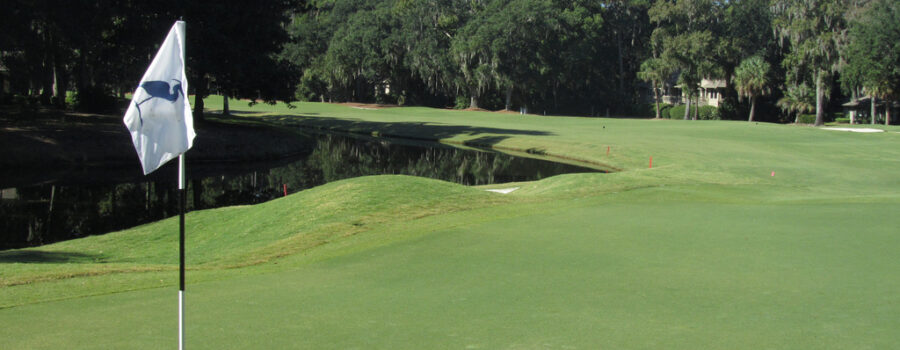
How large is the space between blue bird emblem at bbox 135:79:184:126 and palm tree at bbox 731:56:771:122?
75976mm

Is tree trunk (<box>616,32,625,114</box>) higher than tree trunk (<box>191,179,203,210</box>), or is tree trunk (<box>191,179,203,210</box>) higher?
tree trunk (<box>616,32,625,114</box>)

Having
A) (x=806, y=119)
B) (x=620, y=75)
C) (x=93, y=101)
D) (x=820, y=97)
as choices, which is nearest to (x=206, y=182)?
(x=93, y=101)

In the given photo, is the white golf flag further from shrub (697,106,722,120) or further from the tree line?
shrub (697,106,722,120)

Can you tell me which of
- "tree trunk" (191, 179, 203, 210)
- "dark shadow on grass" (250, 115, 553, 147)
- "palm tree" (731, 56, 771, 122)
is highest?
"palm tree" (731, 56, 771, 122)

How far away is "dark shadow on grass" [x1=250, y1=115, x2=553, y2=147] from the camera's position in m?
55.2

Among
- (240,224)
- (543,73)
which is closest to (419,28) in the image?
(543,73)

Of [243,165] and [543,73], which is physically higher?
[543,73]

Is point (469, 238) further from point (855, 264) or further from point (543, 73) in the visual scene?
point (543, 73)

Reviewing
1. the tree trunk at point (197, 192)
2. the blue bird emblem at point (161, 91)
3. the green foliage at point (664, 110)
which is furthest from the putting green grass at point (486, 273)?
the green foliage at point (664, 110)

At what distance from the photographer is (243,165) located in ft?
129

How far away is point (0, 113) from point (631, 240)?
40.0m

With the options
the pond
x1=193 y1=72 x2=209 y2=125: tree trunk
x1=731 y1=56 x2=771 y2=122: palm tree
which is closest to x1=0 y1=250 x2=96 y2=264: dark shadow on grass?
the pond

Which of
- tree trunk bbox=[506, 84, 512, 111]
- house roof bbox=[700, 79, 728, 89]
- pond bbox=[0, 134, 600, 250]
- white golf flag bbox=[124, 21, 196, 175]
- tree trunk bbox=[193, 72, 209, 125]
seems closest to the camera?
white golf flag bbox=[124, 21, 196, 175]

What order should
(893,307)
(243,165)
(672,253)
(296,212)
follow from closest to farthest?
(893,307) → (672,253) → (296,212) → (243,165)
